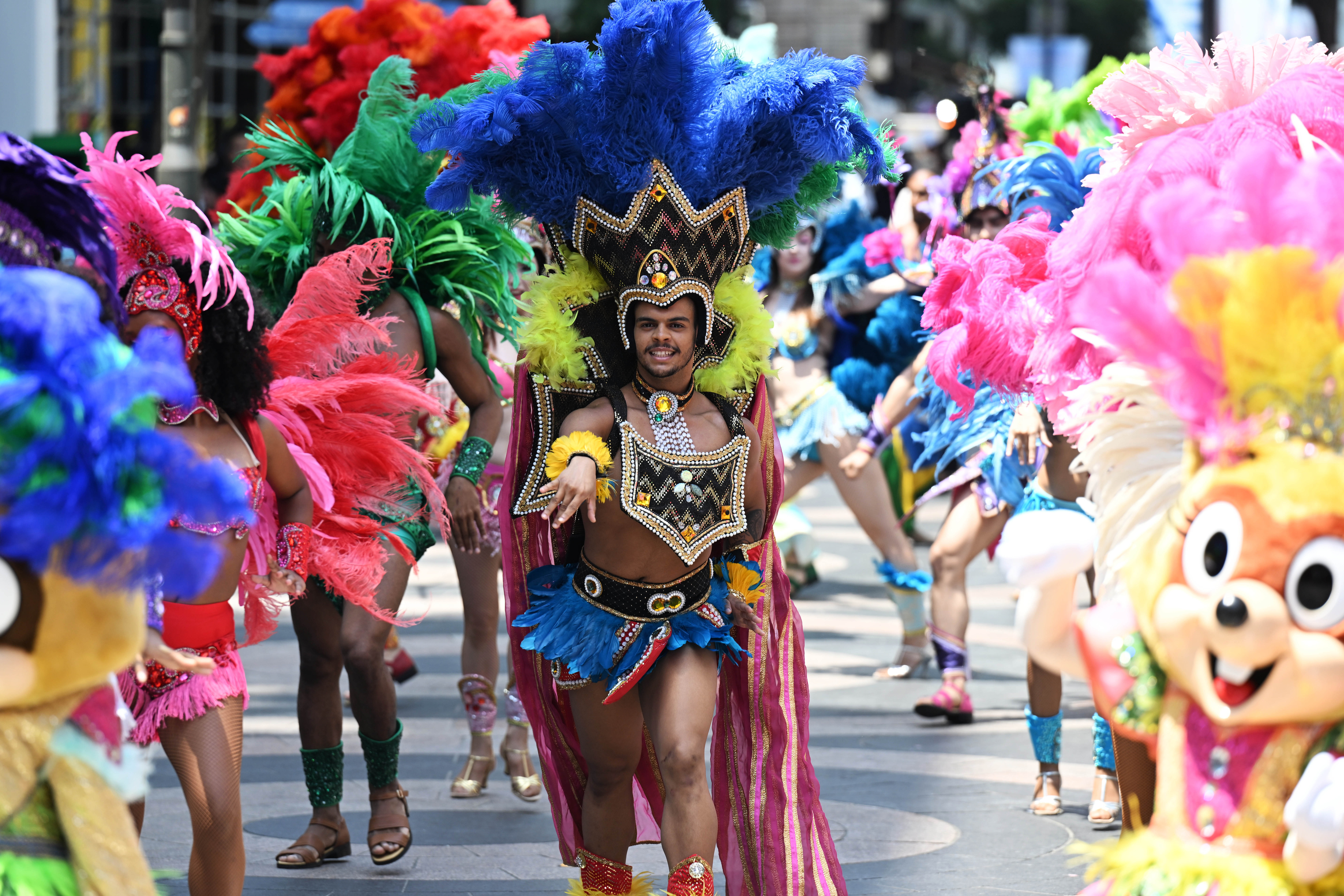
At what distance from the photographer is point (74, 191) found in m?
3.25

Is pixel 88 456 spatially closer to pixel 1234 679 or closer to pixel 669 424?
pixel 1234 679

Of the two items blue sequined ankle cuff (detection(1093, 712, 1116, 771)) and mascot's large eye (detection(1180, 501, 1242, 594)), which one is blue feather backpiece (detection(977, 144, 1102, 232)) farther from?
mascot's large eye (detection(1180, 501, 1242, 594))

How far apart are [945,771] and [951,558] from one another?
1.16 m

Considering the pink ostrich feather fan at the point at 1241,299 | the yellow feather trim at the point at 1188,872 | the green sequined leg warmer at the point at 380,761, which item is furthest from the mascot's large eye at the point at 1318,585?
the green sequined leg warmer at the point at 380,761

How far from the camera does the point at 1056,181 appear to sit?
18.1ft

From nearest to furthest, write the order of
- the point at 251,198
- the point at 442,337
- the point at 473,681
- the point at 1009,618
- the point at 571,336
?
the point at 571,336 → the point at 442,337 → the point at 473,681 → the point at 251,198 → the point at 1009,618

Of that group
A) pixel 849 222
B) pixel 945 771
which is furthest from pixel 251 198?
pixel 849 222

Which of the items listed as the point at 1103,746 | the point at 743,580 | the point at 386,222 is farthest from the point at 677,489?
the point at 1103,746

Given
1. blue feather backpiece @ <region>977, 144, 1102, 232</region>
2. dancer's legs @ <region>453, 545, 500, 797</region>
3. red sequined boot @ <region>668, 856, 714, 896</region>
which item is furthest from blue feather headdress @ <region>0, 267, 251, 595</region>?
dancer's legs @ <region>453, 545, 500, 797</region>

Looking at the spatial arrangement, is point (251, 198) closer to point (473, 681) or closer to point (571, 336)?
point (473, 681)

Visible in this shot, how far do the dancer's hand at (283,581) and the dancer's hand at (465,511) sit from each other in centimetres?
105

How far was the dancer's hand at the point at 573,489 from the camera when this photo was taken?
4215 mm

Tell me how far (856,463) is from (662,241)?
401cm

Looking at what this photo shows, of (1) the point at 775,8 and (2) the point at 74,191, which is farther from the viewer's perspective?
(1) the point at 775,8
